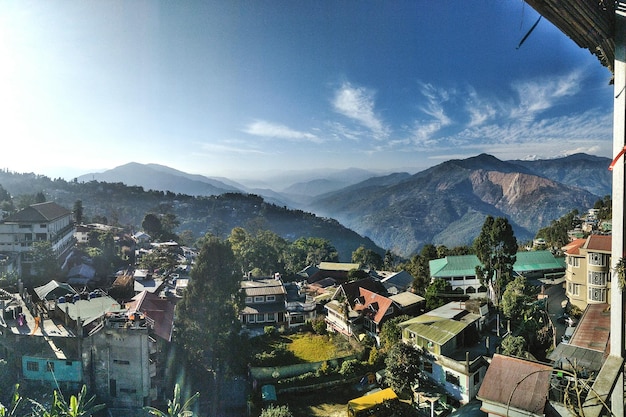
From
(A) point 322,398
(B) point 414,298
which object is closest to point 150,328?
(A) point 322,398

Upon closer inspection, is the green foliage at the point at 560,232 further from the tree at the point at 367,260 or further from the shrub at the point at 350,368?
the shrub at the point at 350,368

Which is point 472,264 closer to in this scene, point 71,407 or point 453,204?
point 71,407

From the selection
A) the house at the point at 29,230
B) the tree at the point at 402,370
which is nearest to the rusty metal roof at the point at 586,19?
the tree at the point at 402,370

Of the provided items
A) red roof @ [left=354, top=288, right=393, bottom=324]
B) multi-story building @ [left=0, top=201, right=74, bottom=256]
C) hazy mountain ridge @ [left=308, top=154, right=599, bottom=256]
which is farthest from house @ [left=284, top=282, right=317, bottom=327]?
hazy mountain ridge @ [left=308, top=154, right=599, bottom=256]

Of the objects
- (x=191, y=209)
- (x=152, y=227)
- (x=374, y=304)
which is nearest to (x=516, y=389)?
(x=374, y=304)

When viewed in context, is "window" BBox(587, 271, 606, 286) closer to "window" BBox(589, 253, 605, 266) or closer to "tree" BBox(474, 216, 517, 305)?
"window" BBox(589, 253, 605, 266)

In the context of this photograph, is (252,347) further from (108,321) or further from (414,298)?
(414,298)
